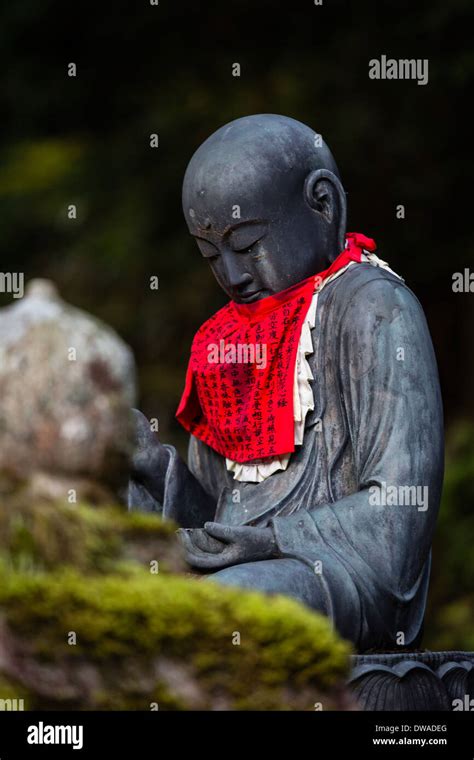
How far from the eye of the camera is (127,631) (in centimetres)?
347

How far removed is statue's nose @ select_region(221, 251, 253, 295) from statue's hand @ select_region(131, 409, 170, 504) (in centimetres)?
63

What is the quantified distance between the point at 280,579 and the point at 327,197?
1.65 meters

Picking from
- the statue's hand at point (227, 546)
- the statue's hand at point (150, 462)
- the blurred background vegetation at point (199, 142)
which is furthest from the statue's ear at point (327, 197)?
the blurred background vegetation at point (199, 142)

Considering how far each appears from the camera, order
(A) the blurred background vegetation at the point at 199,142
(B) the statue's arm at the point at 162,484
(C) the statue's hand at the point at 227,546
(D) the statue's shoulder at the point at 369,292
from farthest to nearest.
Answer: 1. (A) the blurred background vegetation at the point at 199,142
2. (B) the statue's arm at the point at 162,484
3. (D) the statue's shoulder at the point at 369,292
4. (C) the statue's hand at the point at 227,546

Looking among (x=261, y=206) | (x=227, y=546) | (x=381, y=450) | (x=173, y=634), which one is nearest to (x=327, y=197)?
(x=261, y=206)

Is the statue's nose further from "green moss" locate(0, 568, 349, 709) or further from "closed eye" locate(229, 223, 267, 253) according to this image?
"green moss" locate(0, 568, 349, 709)

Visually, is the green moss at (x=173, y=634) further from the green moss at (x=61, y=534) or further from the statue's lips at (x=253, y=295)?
the statue's lips at (x=253, y=295)

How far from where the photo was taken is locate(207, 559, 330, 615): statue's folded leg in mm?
5609

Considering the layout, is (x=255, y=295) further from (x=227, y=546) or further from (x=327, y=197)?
(x=227, y=546)

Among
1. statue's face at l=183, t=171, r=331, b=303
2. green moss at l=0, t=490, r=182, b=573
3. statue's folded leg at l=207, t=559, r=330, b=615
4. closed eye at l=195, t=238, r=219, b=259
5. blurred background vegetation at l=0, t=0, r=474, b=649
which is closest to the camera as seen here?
green moss at l=0, t=490, r=182, b=573

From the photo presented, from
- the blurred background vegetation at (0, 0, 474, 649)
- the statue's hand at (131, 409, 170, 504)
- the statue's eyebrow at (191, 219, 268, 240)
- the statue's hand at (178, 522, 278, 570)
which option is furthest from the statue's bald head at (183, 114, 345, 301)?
the blurred background vegetation at (0, 0, 474, 649)

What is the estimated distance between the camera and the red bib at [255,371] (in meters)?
6.34

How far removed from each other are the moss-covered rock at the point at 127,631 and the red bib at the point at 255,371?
103 inches

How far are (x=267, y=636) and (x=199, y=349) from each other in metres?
3.13
